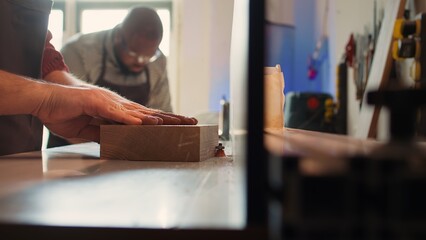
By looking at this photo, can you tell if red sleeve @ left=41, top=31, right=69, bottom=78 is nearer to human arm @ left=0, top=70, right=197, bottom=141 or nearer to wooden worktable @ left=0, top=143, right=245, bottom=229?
human arm @ left=0, top=70, right=197, bottom=141

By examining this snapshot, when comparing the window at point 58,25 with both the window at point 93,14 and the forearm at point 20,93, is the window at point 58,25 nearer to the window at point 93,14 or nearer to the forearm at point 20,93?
the window at point 93,14

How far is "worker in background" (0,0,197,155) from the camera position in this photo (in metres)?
0.93

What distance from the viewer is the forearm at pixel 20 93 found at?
3.03 ft

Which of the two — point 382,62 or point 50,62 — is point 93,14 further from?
point 382,62

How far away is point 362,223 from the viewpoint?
281 mm

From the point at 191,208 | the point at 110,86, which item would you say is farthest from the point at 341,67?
the point at 191,208

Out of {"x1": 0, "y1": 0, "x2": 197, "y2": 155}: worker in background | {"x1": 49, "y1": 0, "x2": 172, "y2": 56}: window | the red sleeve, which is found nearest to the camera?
{"x1": 0, "y1": 0, "x2": 197, "y2": 155}: worker in background

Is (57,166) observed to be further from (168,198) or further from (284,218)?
(284,218)

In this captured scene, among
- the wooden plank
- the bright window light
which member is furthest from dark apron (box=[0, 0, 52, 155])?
the bright window light

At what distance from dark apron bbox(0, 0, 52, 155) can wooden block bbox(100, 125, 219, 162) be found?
64cm

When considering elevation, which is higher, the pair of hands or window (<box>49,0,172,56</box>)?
window (<box>49,0,172,56</box>)

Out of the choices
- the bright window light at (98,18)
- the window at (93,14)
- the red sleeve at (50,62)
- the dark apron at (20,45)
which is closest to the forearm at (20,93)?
the dark apron at (20,45)

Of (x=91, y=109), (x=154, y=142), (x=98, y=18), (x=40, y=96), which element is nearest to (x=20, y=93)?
(x=40, y=96)

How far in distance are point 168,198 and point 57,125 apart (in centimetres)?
74
